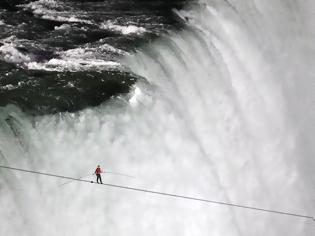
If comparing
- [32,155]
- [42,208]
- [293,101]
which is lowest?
[42,208]

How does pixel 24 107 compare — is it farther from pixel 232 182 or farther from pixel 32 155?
pixel 232 182

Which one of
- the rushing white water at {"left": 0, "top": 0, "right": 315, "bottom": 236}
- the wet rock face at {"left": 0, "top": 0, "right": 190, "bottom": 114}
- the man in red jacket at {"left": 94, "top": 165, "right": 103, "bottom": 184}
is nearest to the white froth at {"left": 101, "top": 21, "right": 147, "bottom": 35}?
the wet rock face at {"left": 0, "top": 0, "right": 190, "bottom": 114}

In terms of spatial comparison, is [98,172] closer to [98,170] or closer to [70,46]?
[98,170]

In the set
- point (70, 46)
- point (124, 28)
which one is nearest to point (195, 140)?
point (70, 46)

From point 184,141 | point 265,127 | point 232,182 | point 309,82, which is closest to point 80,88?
point 184,141

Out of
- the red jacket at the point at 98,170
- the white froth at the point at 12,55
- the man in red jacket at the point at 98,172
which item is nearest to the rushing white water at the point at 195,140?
the man in red jacket at the point at 98,172

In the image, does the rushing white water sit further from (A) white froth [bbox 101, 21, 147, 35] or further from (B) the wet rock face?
(A) white froth [bbox 101, 21, 147, 35]

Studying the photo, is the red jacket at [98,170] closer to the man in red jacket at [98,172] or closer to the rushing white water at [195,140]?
the man in red jacket at [98,172]
